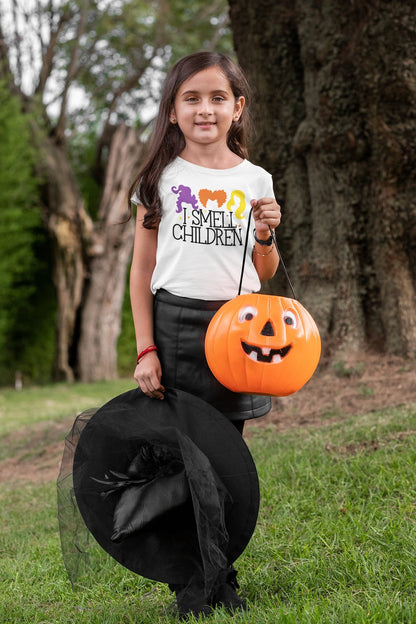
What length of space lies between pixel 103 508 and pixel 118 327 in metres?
9.99

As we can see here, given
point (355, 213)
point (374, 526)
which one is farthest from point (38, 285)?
point (374, 526)

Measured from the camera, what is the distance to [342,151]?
4.67 meters

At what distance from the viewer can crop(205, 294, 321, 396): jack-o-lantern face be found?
6.44 ft

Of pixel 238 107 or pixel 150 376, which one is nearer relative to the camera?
pixel 150 376

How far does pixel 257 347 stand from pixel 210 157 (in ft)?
2.22

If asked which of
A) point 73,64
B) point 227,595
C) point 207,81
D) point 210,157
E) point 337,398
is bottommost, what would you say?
point 227,595

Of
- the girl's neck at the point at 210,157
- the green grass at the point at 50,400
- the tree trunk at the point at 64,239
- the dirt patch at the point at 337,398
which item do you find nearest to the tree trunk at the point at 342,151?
the dirt patch at the point at 337,398

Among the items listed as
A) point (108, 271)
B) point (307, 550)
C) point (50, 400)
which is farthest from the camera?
point (108, 271)

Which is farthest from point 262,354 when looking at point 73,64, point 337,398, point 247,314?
point 73,64

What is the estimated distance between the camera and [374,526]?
263 centimetres

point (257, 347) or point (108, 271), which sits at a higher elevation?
point (108, 271)

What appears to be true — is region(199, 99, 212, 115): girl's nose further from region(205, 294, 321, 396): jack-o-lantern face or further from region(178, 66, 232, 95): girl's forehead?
region(205, 294, 321, 396): jack-o-lantern face

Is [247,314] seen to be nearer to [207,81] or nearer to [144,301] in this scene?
[144,301]

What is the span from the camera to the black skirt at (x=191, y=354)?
2.14 meters
